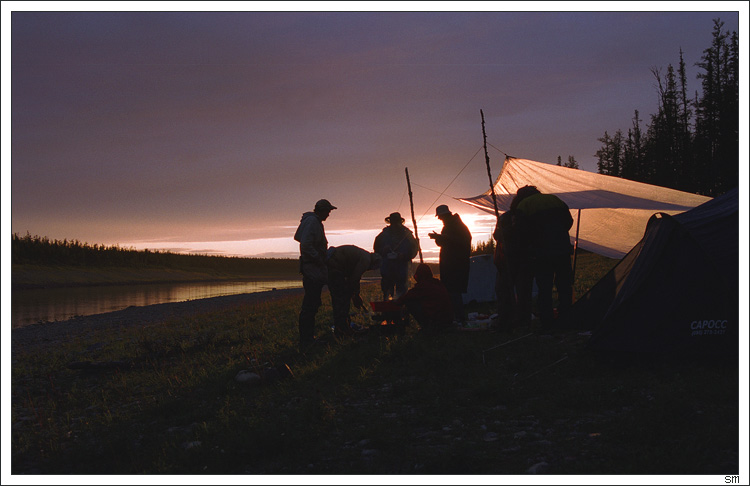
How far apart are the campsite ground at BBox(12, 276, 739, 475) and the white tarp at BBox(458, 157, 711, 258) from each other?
4.32 metres

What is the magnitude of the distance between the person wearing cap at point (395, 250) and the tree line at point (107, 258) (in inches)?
1853

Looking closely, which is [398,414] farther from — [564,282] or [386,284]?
[386,284]

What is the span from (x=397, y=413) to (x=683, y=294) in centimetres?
355

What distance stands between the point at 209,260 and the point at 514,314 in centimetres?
6760

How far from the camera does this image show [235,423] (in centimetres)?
525

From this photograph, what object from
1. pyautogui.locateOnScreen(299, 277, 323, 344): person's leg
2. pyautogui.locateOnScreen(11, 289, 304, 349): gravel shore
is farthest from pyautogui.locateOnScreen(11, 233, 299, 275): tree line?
pyautogui.locateOnScreen(299, 277, 323, 344): person's leg

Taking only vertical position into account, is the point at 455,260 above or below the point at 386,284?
above

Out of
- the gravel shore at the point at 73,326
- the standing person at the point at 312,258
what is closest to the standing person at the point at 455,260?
the standing person at the point at 312,258

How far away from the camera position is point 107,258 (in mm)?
56812

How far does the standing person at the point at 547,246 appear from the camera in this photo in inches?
321

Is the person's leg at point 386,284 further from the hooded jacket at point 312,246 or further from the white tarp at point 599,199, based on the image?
the hooded jacket at point 312,246

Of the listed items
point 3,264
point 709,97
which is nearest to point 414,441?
point 3,264

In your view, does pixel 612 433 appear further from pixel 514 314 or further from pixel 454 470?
pixel 514 314

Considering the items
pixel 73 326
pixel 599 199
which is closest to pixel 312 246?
→ pixel 599 199
